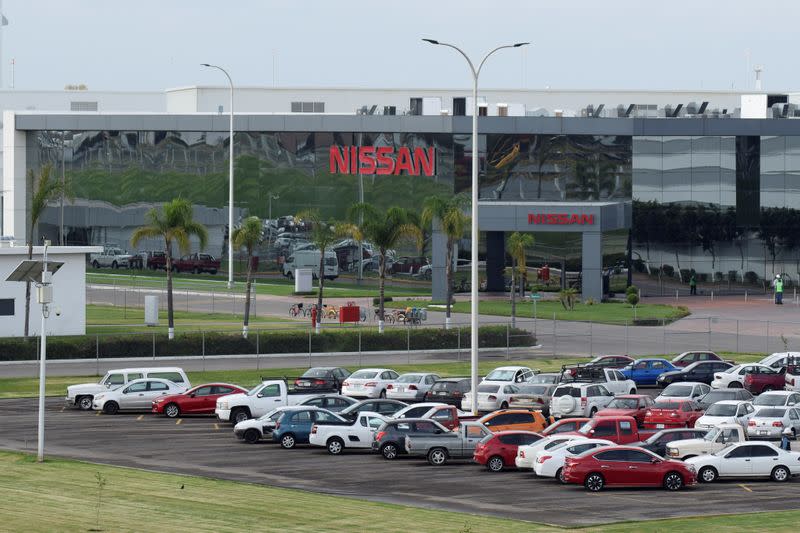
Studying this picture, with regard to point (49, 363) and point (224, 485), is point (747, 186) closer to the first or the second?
point (49, 363)

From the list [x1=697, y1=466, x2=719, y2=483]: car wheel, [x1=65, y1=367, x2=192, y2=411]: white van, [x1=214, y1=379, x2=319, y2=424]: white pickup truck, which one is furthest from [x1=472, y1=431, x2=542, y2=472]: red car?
[x1=65, y1=367, x2=192, y2=411]: white van

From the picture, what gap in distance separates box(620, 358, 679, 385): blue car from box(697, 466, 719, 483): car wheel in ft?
70.6

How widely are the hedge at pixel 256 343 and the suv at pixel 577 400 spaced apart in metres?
19.4

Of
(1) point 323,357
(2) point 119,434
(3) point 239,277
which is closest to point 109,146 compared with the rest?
(3) point 239,277

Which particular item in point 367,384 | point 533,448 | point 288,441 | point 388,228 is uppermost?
point 388,228

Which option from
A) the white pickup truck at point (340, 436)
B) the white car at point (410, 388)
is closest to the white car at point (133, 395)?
the white car at point (410, 388)

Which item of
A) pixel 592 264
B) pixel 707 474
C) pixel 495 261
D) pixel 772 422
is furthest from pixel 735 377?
pixel 495 261

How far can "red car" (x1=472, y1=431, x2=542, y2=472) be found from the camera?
3791cm

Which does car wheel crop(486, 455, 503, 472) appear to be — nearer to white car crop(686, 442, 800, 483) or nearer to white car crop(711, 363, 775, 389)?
white car crop(686, 442, 800, 483)

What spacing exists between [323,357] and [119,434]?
77.0 ft

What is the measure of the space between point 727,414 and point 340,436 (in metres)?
13.3

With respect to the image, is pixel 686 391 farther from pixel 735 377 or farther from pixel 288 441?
pixel 288 441

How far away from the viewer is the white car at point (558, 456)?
1416 inches

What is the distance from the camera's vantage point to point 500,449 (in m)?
37.9
